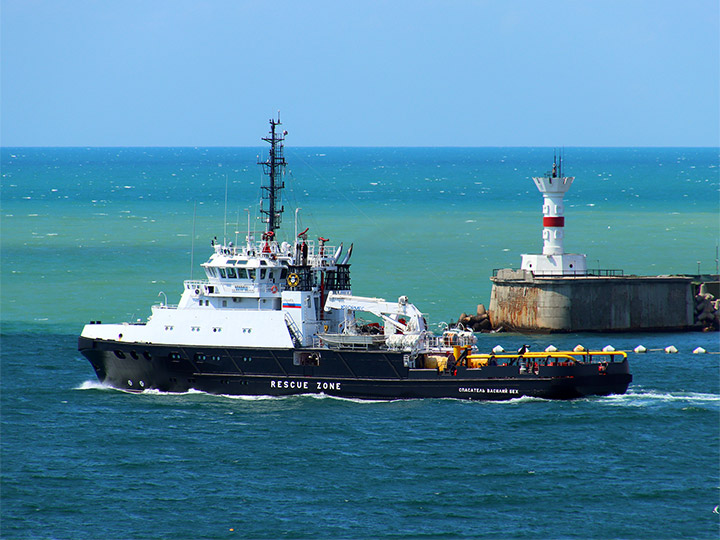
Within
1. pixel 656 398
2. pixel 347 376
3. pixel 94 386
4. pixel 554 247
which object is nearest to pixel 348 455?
pixel 347 376

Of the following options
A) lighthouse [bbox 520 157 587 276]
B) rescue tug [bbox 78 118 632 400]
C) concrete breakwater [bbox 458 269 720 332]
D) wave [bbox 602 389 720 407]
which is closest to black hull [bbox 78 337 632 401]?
rescue tug [bbox 78 118 632 400]

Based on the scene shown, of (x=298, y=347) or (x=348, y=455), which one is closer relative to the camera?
(x=348, y=455)

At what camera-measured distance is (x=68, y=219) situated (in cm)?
A: 11831

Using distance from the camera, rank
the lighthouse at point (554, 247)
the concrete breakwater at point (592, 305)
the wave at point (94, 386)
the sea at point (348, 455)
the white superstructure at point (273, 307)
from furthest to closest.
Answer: the lighthouse at point (554, 247)
the concrete breakwater at point (592, 305)
the wave at point (94, 386)
the white superstructure at point (273, 307)
the sea at point (348, 455)

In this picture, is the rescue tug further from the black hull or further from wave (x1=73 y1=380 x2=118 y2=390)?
wave (x1=73 y1=380 x2=118 y2=390)

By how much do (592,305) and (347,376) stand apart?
772 inches

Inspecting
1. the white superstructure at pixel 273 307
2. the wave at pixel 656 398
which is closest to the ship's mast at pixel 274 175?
the white superstructure at pixel 273 307

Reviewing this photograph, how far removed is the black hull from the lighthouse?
17.6 m

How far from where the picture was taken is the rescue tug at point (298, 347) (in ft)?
126

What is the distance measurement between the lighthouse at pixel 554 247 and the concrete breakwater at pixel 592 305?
82 cm

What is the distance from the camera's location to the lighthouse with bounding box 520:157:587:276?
55.9 meters

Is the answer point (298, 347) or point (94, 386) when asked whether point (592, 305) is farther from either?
point (94, 386)

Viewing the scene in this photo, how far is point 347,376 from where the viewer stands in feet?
127

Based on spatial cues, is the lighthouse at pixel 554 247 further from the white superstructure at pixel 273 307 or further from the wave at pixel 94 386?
the wave at pixel 94 386
